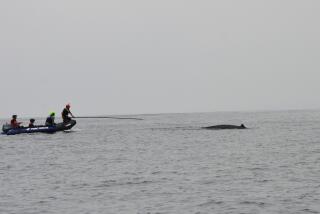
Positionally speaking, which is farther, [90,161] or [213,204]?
[90,161]

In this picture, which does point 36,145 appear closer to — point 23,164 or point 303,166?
point 23,164

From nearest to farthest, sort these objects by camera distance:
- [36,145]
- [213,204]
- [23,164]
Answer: [213,204]
[23,164]
[36,145]

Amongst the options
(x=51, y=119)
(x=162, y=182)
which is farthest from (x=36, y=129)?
(x=162, y=182)

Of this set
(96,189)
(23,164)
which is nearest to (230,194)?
(96,189)

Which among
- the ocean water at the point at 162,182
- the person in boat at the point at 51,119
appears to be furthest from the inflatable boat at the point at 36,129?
the ocean water at the point at 162,182

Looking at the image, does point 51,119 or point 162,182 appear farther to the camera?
point 51,119

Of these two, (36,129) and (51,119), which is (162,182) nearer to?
(51,119)

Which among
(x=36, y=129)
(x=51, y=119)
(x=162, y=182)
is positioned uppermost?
(x=51, y=119)

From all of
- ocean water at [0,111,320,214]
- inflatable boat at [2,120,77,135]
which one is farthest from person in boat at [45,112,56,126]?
ocean water at [0,111,320,214]

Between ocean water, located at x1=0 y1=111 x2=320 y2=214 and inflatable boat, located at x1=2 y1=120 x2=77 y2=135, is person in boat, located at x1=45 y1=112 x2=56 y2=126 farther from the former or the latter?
ocean water, located at x1=0 y1=111 x2=320 y2=214

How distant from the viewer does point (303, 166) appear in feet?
107

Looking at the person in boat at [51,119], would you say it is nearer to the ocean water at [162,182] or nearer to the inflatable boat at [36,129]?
the inflatable boat at [36,129]

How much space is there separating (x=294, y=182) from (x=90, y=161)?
1576 cm

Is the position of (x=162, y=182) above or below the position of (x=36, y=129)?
below
